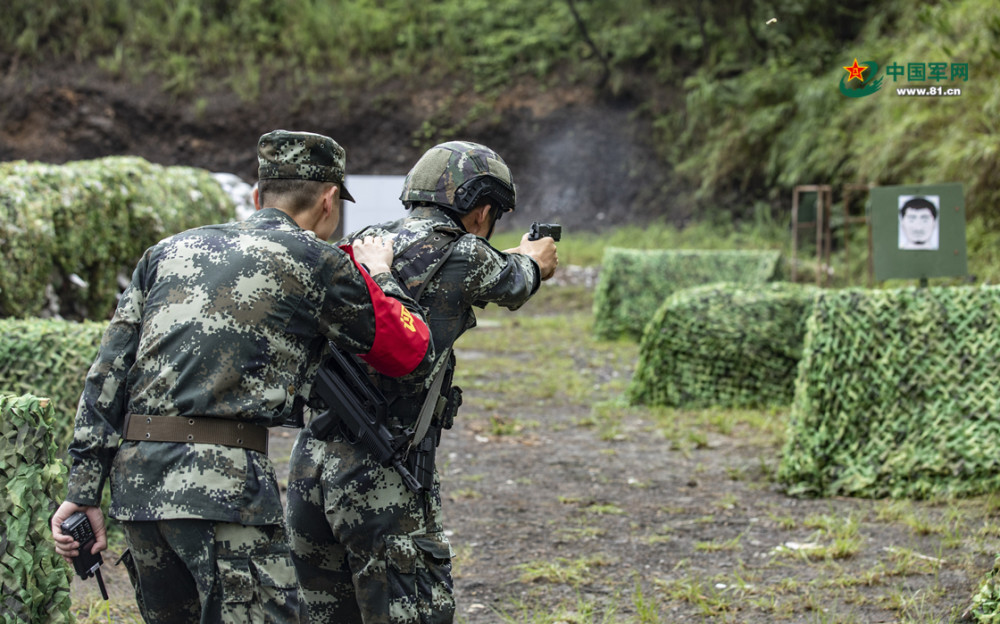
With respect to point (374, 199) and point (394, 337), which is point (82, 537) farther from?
point (374, 199)

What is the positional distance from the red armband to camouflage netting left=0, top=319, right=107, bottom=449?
2.44 meters

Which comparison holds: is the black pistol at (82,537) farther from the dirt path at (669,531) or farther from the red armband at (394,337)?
the dirt path at (669,531)

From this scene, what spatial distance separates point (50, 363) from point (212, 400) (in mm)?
2551

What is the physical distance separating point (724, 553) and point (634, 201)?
60.0ft

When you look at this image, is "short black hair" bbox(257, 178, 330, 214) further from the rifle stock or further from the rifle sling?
the rifle sling

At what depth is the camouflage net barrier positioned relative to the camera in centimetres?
270

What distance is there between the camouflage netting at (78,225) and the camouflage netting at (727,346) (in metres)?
4.34

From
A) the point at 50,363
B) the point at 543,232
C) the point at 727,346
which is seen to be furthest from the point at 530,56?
the point at 543,232

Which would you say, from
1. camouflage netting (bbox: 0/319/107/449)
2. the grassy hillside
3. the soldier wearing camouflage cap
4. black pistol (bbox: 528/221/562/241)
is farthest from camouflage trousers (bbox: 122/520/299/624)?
the grassy hillside

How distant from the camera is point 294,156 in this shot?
98.4 inches

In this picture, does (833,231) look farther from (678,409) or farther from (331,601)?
(331,601)

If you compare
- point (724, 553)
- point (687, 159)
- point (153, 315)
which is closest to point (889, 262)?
point (724, 553)

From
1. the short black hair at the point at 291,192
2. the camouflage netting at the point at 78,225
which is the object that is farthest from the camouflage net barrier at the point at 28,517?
the camouflage netting at the point at 78,225

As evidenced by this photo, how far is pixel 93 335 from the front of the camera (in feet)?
14.7
